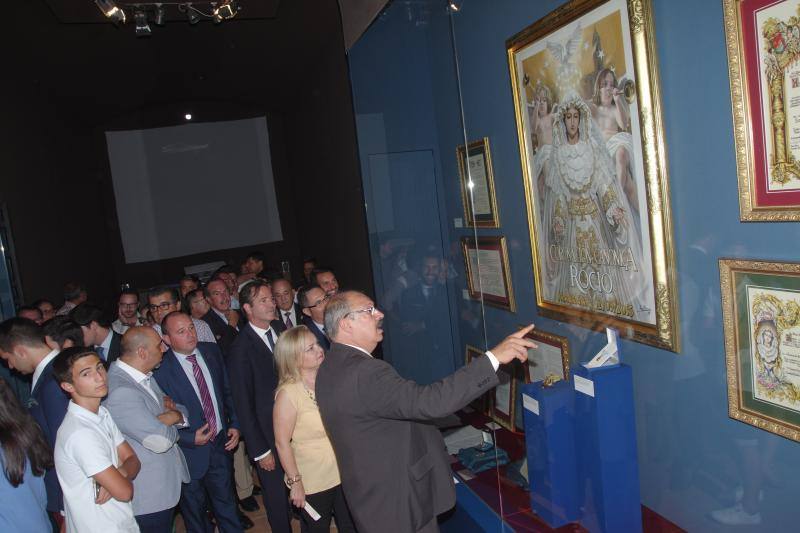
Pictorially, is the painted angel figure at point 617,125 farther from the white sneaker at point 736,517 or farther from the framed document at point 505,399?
the framed document at point 505,399

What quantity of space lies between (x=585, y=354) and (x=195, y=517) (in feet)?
7.56

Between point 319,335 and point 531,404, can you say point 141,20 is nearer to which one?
point 319,335

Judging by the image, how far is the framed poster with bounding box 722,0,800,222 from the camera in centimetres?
149

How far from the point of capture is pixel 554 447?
232 cm

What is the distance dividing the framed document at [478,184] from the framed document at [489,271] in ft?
0.33

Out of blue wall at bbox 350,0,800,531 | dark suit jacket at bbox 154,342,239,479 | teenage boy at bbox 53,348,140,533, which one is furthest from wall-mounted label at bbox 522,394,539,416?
dark suit jacket at bbox 154,342,239,479

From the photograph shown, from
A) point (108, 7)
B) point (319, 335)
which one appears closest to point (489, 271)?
point (319, 335)

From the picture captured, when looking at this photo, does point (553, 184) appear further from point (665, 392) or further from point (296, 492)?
point (296, 492)

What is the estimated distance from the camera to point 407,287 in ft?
13.6

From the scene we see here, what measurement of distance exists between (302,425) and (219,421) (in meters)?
0.91

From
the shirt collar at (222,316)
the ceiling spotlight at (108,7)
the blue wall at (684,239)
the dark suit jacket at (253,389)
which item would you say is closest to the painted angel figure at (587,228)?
the blue wall at (684,239)

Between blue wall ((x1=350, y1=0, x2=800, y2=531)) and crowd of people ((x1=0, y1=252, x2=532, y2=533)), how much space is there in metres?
0.57

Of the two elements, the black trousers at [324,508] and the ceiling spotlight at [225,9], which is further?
the ceiling spotlight at [225,9]

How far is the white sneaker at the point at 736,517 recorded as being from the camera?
179cm
